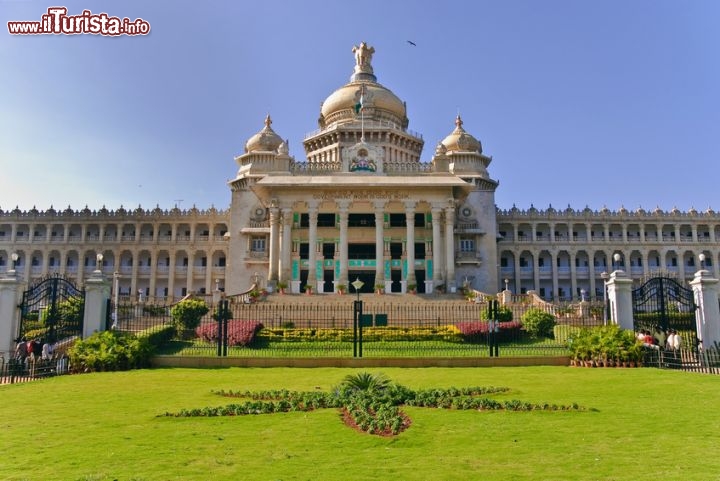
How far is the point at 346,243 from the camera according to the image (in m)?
42.1

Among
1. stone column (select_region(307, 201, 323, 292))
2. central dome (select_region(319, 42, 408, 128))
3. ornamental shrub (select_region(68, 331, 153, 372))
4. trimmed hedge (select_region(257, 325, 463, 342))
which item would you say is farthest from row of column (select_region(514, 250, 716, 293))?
ornamental shrub (select_region(68, 331, 153, 372))

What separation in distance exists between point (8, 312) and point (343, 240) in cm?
2565

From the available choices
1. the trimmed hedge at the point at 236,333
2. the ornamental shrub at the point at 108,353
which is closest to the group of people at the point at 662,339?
the trimmed hedge at the point at 236,333

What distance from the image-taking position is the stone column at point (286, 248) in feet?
137

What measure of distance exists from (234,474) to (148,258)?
59.7 m

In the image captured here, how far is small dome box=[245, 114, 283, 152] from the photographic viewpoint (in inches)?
2266

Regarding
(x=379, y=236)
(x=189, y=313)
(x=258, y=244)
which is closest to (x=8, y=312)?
(x=189, y=313)

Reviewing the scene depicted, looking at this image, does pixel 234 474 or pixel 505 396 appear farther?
pixel 505 396

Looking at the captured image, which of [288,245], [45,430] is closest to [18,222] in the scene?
[288,245]

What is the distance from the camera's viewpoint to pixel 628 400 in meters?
12.1

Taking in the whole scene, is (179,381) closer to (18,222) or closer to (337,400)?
(337,400)

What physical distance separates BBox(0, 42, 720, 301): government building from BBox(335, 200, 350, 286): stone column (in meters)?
0.10

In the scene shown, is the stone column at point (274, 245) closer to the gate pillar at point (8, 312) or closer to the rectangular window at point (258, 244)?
the rectangular window at point (258, 244)

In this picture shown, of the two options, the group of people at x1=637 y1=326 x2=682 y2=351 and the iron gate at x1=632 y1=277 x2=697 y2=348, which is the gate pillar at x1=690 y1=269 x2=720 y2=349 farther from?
the group of people at x1=637 y1=326 x2=682 y2=351
